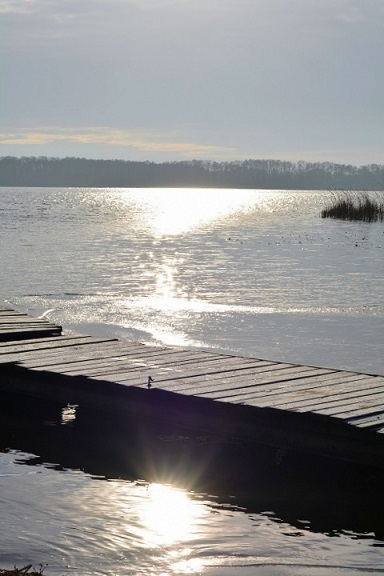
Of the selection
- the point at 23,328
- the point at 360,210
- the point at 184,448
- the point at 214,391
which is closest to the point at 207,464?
the point at 184,448

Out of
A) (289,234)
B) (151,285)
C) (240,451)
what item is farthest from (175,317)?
(289,234)

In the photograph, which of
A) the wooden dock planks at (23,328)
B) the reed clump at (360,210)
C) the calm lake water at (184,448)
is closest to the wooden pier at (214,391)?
the wooden dock planks at (23,328)

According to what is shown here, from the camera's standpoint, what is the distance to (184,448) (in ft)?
30.7

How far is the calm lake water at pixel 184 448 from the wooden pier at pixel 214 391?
1.41 ft

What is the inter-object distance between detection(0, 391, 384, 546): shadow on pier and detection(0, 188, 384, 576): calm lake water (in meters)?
0.03

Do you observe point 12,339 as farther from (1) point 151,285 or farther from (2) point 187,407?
(1) point 151,285

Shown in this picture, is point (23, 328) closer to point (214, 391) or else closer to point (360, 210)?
point (214, 391)

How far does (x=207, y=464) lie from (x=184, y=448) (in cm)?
45

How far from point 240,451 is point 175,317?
945cm

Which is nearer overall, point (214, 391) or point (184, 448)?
point (214, 391)

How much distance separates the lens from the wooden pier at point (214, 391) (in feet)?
26.8

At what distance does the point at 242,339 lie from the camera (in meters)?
15.8

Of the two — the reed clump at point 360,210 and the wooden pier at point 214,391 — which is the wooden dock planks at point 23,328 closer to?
the wooden pier at point 214,391

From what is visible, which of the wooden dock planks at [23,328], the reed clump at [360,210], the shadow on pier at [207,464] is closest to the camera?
the shadow on pier at [207,464]
